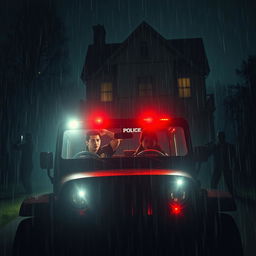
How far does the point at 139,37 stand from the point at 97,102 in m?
5.66

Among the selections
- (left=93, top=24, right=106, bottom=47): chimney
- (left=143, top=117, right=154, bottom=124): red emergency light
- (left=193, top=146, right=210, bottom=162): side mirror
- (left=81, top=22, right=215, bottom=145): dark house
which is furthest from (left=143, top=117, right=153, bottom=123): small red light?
(left=93, top=24, right=106, bottom=47): chimney

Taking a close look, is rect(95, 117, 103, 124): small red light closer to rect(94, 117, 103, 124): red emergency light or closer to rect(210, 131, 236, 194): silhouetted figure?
rect(94, 117, 103, 124): red emergency light

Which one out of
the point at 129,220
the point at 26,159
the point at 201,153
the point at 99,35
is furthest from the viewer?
the point at 99,35

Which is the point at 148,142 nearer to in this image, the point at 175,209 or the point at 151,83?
the point at 175,209

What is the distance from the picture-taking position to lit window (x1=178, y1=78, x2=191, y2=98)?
25953mm

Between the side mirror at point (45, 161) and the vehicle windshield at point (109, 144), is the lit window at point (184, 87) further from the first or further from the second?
the side mirror at point (45, 161)

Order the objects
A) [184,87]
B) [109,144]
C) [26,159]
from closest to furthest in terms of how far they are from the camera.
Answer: [109,144], [26,159], [184,87]

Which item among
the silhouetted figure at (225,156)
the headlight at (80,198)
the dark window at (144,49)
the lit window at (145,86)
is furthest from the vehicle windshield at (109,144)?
the dark window at (144,49)

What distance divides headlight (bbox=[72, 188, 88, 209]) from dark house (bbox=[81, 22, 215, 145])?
22682 mm

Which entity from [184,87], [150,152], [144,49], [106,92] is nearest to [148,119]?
[150,152]

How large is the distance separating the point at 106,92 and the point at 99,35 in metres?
7.11

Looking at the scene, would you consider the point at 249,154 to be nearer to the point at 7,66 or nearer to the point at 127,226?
the point at 7,66

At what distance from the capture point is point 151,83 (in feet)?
85.9

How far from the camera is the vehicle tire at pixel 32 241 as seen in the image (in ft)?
10.2
